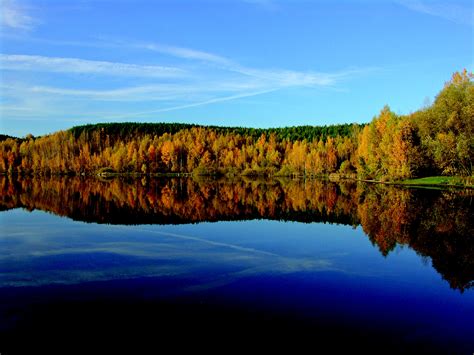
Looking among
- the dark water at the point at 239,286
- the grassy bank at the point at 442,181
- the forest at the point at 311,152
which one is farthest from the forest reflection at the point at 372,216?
the forest at the point at 311,152

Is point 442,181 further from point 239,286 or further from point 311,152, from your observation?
point 311,152

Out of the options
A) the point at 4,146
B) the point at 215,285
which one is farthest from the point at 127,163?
the point at 215,285

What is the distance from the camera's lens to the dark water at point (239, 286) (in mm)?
9789

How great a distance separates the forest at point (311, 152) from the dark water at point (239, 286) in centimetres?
3902

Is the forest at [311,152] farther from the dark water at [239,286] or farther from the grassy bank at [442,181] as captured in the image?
the dark water at [239,286]

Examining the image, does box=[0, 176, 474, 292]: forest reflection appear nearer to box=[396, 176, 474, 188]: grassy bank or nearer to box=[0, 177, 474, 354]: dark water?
box=[0, 177, 474, 354]: dark water

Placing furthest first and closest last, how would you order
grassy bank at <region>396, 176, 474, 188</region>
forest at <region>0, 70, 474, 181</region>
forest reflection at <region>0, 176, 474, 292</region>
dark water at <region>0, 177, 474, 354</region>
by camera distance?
forest at <region>0, 70, 474, 181</region>
grassy bank at <region>396, 176, 474, 188</region>
forest reflection at <region>0, 176, 474, 292</region>
dark water at <region>0, 177, 474, 354</region>

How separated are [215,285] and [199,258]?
4256mm

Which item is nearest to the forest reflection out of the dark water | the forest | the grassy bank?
the dark water

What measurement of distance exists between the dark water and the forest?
128ft

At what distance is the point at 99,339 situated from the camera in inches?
381

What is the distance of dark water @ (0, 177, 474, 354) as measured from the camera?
9789 mm

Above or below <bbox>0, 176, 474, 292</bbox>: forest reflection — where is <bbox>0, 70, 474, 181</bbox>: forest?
above

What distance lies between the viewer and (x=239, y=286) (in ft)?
44.9
